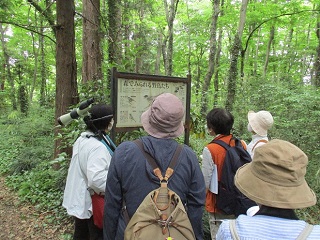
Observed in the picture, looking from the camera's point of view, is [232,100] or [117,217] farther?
[232,100]

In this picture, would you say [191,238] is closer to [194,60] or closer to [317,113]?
[317,113]

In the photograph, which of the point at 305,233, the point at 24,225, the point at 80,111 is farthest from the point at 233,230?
the point at 24,225

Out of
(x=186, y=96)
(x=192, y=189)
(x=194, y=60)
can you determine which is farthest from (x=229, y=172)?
(x=194, y=60)

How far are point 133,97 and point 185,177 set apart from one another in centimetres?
188

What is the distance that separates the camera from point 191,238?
5.57 ft

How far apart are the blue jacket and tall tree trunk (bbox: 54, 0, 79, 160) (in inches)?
135

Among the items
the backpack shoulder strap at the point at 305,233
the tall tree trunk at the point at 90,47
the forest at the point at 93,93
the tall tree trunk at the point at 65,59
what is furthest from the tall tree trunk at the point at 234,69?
the backpack shoulder strap at the point at 305,233

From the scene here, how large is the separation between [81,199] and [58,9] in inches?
154

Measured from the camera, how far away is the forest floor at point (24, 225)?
4109 millimetres

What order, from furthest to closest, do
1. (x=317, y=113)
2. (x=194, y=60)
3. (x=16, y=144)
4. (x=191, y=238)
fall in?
(x=194, y=60)
(x=16, y=144)
(x=317, y=113)
(x=191, y=238)

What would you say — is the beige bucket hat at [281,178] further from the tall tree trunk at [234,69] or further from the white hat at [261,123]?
the tall tree trunk at [234,69]

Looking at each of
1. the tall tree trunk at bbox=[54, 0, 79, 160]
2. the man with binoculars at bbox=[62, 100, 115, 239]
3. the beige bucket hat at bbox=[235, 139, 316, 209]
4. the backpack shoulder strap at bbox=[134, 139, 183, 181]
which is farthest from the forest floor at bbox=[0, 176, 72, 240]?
the beige bucket hat at bbox=[235, 139, 316, 209]

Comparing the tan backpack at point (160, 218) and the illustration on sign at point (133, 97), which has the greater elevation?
the illustration on sign at point (133, 97)

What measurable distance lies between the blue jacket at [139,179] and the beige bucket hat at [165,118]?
0.06 m
